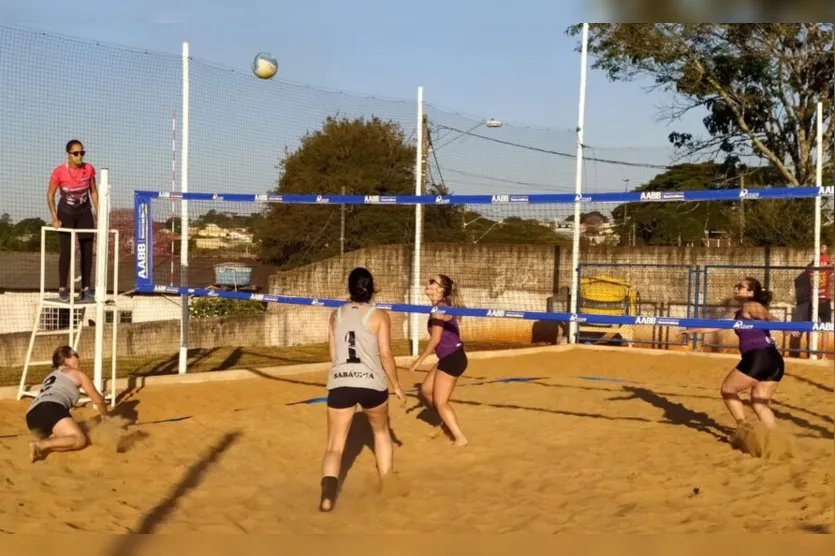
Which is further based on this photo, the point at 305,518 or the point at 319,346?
the point at 319,346

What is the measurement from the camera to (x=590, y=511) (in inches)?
208

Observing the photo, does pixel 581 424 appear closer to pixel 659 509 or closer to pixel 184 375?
pixel 659 509

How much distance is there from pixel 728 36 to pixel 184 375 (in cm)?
1374

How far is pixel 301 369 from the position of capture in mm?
11367

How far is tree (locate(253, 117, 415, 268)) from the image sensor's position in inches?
598

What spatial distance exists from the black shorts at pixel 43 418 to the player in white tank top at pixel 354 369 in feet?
7.83

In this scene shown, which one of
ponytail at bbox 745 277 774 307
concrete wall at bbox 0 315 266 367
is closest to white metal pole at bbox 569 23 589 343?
concrete wall at bbox 0 315 266 367

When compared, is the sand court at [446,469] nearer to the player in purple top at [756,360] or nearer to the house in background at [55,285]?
the player in purple top at [756,360]

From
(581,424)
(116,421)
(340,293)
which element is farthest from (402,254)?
(116,421)

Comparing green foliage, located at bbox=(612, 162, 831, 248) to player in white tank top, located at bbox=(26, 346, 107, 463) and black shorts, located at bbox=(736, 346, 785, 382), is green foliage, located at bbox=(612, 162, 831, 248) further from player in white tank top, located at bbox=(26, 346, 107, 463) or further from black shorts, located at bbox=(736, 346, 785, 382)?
player in white tank top, located at bbox=(26, 346, 107, 463)

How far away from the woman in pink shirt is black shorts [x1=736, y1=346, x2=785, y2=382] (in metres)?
6.16

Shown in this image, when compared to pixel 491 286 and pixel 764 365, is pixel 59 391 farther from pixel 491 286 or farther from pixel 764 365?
pixel 491 286

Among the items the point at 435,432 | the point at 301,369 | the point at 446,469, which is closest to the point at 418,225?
the point at 301,369

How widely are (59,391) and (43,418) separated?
256 millimetres
